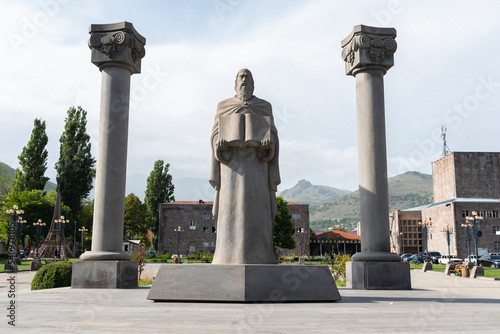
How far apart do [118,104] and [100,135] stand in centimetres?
115

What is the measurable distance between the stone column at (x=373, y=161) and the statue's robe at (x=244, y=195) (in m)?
5.11

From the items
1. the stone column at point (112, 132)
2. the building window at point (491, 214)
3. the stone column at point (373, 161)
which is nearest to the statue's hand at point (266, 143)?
the stone column at point (373, 161)

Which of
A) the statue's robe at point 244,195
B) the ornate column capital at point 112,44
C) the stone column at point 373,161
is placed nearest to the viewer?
the statue's robe at point 244,195

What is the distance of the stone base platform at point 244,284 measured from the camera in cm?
773

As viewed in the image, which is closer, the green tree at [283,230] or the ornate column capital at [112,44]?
the ornate column capital at [112,44]

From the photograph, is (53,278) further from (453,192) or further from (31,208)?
(453,192)

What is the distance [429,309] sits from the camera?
24.5ft

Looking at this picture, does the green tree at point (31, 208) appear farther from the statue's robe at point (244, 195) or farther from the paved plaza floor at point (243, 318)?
the paved plaza floor at point (243, 318)

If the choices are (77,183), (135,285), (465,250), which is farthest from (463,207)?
(135,285)

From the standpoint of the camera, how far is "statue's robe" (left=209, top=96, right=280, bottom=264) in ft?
28.5

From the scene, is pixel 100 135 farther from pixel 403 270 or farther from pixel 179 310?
pixel 403 270

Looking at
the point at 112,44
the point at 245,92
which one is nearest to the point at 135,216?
the point at 112,44

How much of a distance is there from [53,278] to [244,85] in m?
8.93

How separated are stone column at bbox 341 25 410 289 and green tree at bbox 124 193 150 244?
204 feet
